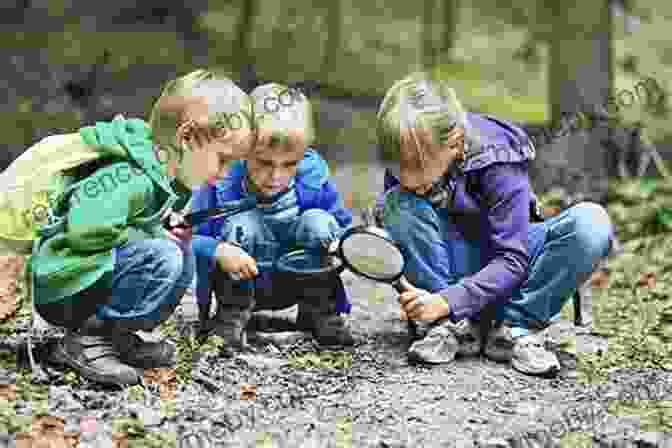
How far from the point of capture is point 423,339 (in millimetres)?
3543

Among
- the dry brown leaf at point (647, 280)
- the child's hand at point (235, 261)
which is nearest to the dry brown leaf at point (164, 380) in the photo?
the child's hand at point (235, 261)

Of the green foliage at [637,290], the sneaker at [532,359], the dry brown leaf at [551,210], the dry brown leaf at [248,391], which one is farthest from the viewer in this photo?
the dry brown leaf at [551,210]

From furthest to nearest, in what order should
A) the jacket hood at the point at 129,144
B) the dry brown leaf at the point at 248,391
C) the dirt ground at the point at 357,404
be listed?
the dry brown leaf at the point at 248,391
the jacket hood at the point at 129,144
the dirt ground at the point at 357,404

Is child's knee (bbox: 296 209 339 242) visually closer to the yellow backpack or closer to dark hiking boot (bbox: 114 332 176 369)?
dark hiking boot (bbox: 114 332 176 369)

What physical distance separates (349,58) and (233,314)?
7295mm

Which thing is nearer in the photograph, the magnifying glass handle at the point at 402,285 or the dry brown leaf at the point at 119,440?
the dry brown leaf at the point at 119,440

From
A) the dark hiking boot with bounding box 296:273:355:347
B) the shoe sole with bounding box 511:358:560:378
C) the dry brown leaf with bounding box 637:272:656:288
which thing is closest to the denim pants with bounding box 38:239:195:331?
the dark hiking boot with bounding box 296:273:355:347

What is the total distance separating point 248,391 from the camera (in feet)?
10.4

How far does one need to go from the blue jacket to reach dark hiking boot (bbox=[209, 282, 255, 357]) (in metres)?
0.08

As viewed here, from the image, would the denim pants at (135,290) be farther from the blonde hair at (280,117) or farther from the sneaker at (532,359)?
the sneaker at (532,359)

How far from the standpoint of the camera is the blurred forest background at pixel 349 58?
777cm

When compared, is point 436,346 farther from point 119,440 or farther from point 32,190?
point 32,190

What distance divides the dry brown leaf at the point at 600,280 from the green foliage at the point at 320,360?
7.65 ft

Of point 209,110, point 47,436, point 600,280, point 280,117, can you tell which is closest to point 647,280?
point 600,280
